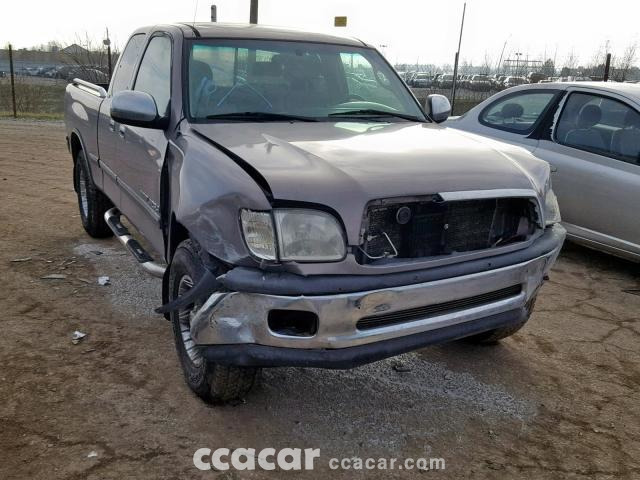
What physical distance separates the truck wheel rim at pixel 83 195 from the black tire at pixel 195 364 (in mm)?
2989

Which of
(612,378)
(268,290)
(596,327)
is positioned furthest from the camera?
(596,327)

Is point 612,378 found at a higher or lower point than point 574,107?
lower

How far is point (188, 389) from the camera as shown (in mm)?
3135

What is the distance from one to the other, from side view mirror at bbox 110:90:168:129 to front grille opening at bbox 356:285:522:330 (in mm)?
1670

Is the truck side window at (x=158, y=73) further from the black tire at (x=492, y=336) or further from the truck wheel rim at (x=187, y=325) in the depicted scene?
the black tire at (x=492, y=336)

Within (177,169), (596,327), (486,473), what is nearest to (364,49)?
(177,169)

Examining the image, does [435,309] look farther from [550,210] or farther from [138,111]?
[138,111]

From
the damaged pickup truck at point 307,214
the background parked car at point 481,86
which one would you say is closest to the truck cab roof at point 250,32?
the damaged pickup truck at point 307,214

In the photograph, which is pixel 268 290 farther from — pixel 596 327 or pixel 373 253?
pixel 596 327

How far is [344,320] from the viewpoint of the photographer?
242 cm

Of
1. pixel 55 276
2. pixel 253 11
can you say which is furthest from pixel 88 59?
pixel 55 276

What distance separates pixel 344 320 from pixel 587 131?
4.08 m

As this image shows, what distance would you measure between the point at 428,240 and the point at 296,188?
681mm

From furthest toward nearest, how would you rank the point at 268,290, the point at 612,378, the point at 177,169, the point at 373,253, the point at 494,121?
the point at 494,121 < the point at 612,378 < the point at 177,169 < the point at 373,253 < the point at 268,290
